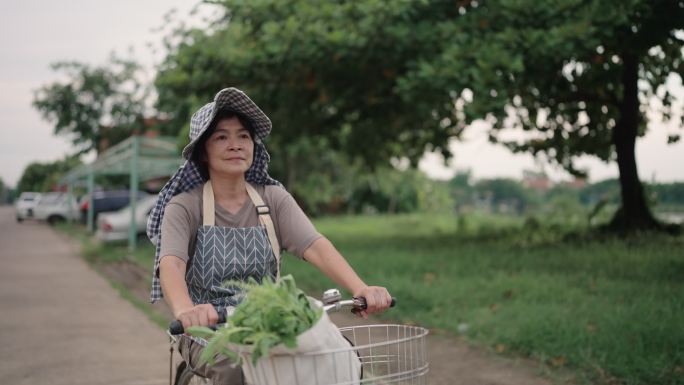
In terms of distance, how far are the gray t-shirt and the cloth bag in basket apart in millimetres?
812

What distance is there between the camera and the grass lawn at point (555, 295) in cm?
550

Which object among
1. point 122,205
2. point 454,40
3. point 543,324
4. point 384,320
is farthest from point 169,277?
point 122,205

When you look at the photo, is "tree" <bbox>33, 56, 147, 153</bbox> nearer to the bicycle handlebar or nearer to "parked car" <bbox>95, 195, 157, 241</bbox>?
"parked car" <bbox>95, 195, 157, 241</bbox>

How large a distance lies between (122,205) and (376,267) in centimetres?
2242

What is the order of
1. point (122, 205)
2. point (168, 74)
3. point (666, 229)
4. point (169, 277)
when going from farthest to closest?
point (122, 205), point (168, 74), point (666, 229), point (169, 277)

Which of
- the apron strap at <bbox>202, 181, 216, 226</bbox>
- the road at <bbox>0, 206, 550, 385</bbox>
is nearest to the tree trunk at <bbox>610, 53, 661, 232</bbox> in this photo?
the road at <bbox>0, 206, 550, 385</bbox>

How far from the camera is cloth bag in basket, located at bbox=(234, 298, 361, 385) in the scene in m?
2.03

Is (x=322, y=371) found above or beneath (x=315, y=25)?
beneath

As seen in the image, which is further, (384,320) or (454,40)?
(454,40)

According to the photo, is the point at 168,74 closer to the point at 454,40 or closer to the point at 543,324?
the point at 454,40

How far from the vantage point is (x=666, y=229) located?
1339 centimetres

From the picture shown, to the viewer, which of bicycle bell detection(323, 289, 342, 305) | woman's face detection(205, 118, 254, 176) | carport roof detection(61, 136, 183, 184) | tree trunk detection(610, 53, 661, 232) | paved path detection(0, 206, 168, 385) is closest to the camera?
bicycle bell detection(323, 289, 342, 305)

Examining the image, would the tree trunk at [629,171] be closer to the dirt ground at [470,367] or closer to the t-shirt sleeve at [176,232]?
the dirt ground at [470,367]

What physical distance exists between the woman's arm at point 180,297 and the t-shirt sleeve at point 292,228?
1.48ft
